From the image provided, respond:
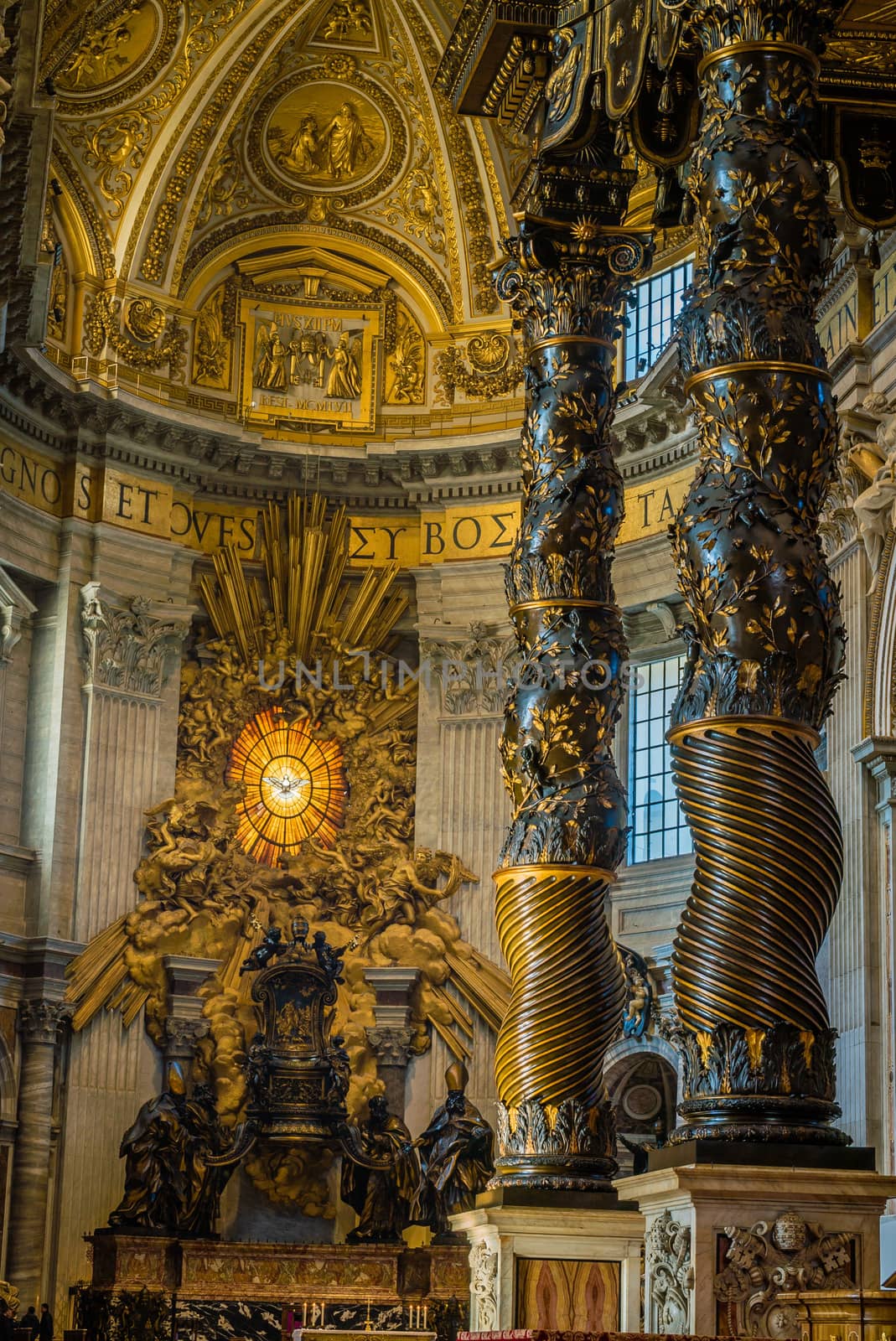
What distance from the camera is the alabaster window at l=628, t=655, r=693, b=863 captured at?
24.3m

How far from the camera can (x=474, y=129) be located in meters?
26.8

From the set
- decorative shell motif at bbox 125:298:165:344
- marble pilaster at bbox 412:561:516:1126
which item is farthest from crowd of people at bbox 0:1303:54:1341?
decorative shell motif at bbox 125:298:165:344

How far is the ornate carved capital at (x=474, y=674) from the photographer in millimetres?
26062

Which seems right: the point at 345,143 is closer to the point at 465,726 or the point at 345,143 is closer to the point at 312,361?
the point at 312,361

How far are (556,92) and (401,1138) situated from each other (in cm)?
1616

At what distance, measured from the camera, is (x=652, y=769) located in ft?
81.4

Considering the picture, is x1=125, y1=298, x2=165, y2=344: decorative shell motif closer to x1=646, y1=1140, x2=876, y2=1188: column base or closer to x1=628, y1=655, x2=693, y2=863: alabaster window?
x1=628, y1=655, x2=693, y2=863: alabaster window

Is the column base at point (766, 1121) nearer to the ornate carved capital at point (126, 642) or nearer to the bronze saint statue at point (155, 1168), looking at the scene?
the bronze saint statue at point (155, 1168)

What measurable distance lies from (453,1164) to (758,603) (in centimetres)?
1700

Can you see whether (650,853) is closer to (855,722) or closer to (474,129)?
(855,722)

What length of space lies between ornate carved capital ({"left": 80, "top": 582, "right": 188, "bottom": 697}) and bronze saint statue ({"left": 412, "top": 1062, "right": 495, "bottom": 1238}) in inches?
265

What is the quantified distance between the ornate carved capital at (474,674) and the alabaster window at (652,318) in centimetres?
392

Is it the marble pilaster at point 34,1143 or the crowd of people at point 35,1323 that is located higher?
the marble pilaster at point 34,1143

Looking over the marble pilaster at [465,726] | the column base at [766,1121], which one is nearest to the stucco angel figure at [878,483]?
the marble pilaster at [465,726]
